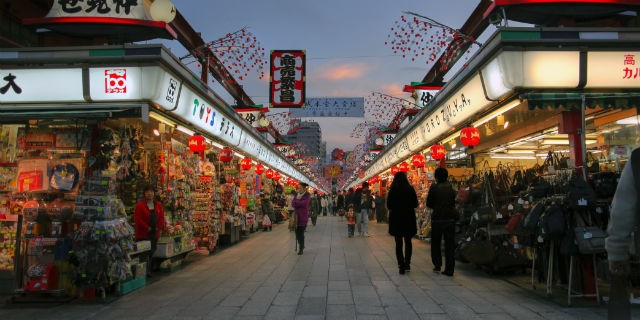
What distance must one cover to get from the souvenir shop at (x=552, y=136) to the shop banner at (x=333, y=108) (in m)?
12.5

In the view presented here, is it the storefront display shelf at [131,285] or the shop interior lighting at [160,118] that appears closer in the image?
the storefront display shelf at [131,285]

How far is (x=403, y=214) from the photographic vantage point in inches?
348

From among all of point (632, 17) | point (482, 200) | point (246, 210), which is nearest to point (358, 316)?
point (482, 200)

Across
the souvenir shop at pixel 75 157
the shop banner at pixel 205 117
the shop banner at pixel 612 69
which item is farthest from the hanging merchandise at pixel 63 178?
the shop banner at pixel 612 69

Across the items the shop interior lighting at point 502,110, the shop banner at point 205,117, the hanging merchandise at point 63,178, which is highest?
the shop banner at point 205,117

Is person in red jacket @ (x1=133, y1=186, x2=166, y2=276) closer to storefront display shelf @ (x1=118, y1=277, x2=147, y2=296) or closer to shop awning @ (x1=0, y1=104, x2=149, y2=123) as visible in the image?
storefront display shelf @ (x1=118, y1=277, x2=147, y2=296)

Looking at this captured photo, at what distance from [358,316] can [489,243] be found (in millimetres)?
3758

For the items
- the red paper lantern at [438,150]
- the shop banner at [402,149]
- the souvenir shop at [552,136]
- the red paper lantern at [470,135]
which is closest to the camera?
the souvenir shop at [552,136]

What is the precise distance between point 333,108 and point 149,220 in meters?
15.1

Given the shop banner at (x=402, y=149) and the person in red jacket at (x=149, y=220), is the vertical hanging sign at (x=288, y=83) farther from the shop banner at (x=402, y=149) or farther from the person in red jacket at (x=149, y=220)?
the person in red jacket at (x=149, y=220)

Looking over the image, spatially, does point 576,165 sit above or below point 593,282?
above

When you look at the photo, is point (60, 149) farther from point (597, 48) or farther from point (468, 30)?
point (468, 30)

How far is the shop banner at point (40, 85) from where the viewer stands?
7.03 metres

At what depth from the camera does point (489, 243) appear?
814 cm
